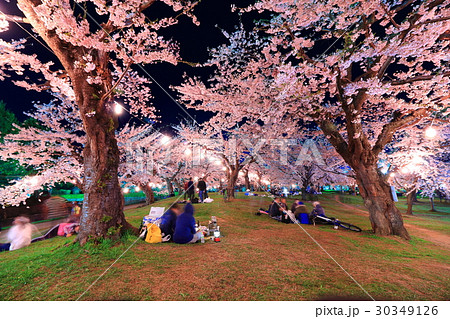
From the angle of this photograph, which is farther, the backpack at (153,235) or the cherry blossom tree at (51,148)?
the cherry blossom tree at (51,148)

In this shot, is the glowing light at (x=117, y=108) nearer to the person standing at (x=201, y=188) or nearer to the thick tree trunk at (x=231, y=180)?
the person standing at (x=201, y=188)

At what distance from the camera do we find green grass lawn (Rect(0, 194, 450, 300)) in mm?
3105

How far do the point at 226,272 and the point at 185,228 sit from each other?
2.44 m

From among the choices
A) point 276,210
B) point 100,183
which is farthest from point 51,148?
point 276,210

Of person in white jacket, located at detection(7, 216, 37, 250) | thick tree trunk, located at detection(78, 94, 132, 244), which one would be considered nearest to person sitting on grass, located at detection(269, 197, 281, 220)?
thick tree trunk, located at detection(78, 94, 132, 244)

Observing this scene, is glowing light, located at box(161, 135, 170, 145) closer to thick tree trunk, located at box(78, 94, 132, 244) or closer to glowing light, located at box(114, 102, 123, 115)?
glowing light, located at box(114, 102, 123, 115)

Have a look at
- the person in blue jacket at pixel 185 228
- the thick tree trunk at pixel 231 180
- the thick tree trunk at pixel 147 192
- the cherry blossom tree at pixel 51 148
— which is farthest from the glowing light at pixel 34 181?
the thick tree trunk at pixel 231 180

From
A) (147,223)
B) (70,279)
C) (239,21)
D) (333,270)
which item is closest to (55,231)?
(147,223)

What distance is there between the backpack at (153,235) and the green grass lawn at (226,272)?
275mm

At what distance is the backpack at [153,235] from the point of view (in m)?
5.84

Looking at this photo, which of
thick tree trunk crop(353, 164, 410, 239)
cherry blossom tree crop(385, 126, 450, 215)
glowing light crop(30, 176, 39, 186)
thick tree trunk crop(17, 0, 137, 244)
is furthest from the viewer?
cherry blossom tree crop(385, 126, 450, 215)

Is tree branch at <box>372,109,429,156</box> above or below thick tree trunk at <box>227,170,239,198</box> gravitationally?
→ above

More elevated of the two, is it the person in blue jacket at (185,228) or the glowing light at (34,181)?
the glowing light at (34,181)
